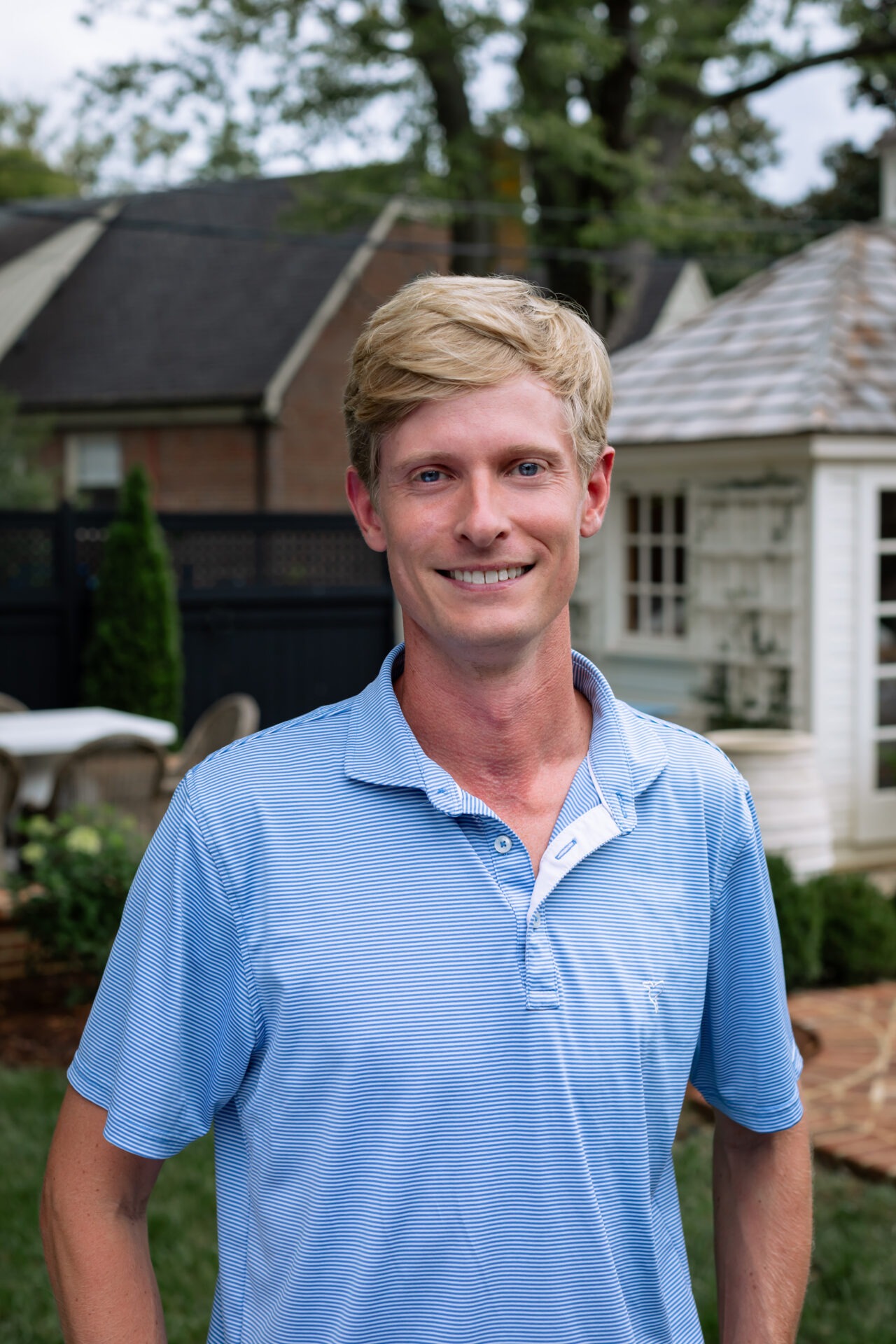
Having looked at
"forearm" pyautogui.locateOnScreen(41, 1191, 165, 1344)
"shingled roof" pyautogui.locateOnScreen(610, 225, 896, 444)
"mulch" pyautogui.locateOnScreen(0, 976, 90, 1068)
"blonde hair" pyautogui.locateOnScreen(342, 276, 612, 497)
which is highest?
"shingled roof" pyautogui.locateOnScreen(610, 225, 896, 444)

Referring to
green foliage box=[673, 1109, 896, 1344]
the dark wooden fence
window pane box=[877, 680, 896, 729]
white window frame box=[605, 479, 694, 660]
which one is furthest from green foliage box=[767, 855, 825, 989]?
the dark wooden fence

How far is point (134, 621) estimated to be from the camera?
39.7ft

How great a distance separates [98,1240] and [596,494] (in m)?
1.08

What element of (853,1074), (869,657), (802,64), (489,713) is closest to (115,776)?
(853,1074)

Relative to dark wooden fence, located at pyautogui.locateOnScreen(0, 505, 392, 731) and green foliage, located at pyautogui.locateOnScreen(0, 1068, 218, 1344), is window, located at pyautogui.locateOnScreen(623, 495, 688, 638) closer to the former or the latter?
dark wooden fence, located at pyautogui.locateOnScreen(0, 505, 392, 731)

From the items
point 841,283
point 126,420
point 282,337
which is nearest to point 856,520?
point 841,283

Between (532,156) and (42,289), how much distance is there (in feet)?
40.7

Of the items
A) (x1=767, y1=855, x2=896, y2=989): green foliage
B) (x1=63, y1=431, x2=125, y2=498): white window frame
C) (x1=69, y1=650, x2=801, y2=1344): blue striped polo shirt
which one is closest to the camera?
(x1=69, y1=650, x2=801, y2=1344): blue striped polo shirt

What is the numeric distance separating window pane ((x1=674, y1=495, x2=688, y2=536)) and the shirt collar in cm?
896

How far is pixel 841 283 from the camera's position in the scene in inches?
411

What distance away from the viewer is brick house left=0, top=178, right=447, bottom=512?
21781mm

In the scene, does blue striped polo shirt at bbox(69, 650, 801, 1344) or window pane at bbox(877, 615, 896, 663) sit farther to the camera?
window pane at bbox(877, 615, 896, 663)

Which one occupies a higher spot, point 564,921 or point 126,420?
point 126,420

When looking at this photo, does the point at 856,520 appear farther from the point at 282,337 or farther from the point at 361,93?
the point at 282,337
